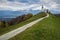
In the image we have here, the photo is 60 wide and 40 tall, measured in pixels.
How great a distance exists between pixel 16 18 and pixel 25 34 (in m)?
5.23

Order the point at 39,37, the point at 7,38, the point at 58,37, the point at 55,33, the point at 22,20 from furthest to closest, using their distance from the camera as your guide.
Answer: the point at 22,20, the point at 55,33, the point at 58,37, the point at 39,37, the point at 7,38

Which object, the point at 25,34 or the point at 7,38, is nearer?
the point at 7,38

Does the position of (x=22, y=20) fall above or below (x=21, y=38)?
below

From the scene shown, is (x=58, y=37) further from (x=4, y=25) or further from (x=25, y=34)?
(x=4, y=25)

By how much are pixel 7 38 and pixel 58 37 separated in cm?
359

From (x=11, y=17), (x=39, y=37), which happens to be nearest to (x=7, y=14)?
(x=11, y=17)

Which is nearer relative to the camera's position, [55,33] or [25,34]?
[25,34]

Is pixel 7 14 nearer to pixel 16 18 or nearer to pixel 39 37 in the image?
pixel 16 18

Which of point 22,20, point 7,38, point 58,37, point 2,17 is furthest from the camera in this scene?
point 22,20

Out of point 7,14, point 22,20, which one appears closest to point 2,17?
point 7,14

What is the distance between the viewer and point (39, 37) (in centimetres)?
1172

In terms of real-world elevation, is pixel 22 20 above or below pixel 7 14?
below

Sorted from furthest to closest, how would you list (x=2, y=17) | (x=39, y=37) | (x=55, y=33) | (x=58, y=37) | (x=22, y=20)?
(x=22, y=20), (x=2, y=17), (x=55, y=33), (x=58, y=37), (x=39, y=37)

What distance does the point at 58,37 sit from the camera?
41.1 ft
